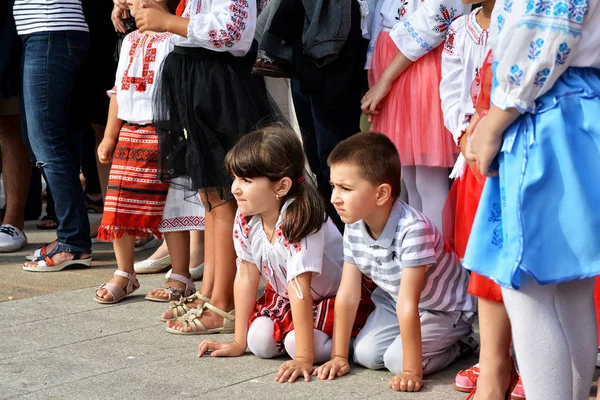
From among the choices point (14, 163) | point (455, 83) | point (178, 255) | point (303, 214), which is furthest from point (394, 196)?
point (14, 163)

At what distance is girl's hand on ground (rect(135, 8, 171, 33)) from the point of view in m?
3.71

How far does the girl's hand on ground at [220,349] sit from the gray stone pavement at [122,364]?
0.03 metres

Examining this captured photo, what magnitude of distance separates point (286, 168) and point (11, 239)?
2.90 m

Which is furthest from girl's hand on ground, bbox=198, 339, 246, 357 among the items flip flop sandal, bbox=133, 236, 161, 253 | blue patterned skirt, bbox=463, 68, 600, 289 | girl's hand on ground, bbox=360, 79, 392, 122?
flip flop sandal, bbox=133, 236, 161, 253

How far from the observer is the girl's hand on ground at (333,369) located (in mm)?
3080

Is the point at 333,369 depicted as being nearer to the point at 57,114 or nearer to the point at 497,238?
the point at 497,238

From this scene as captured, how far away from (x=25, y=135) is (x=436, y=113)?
8.74 feet

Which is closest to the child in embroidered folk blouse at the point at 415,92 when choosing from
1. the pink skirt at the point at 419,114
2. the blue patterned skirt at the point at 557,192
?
the pink skirt at the point at 419,114

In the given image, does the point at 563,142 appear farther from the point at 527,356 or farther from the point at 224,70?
the point at 224,70

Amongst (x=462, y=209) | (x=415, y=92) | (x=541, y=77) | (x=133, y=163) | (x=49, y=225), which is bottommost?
(x=49, y=225)

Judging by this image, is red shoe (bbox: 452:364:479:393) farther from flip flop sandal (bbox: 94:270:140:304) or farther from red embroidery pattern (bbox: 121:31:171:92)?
red embroidery pattern (bbox: 121:31:171:92)

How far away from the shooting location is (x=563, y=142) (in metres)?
2.02

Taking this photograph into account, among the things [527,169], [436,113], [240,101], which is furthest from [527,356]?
[240,101]

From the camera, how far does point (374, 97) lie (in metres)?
3.81
